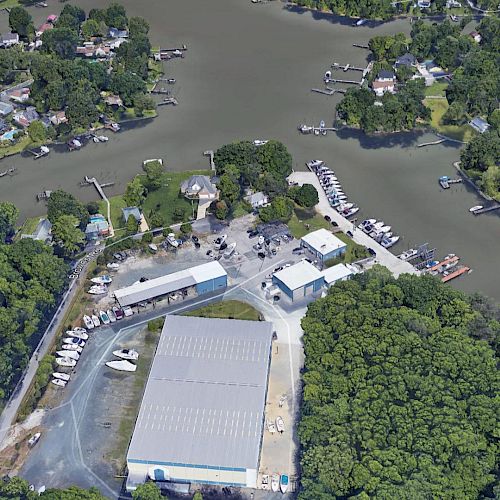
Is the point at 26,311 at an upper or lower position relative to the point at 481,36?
lower

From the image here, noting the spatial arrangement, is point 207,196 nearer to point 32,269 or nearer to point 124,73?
point 32,269

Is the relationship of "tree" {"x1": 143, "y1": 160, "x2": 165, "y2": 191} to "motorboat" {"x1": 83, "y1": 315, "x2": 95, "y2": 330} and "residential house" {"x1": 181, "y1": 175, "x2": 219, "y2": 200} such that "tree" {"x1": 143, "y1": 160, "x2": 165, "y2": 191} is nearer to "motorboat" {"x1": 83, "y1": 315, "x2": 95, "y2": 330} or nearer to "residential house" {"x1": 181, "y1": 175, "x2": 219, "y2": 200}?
"residential house" {"x1": 181, "y1": 175, "x2": 219, "y2": 200}

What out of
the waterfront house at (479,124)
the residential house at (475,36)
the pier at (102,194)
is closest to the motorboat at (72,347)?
the pier at (102,194)

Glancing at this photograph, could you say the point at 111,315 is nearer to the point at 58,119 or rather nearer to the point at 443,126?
the point at 58,119

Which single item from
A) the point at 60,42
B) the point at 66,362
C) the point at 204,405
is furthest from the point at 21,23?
the point at 204,405

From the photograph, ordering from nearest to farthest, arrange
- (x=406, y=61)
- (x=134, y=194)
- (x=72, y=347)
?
(x=72, y=347) < (x=134, y=194) < (x=406, y=61)

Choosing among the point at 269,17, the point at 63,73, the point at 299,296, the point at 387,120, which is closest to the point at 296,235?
the point at 299,296
